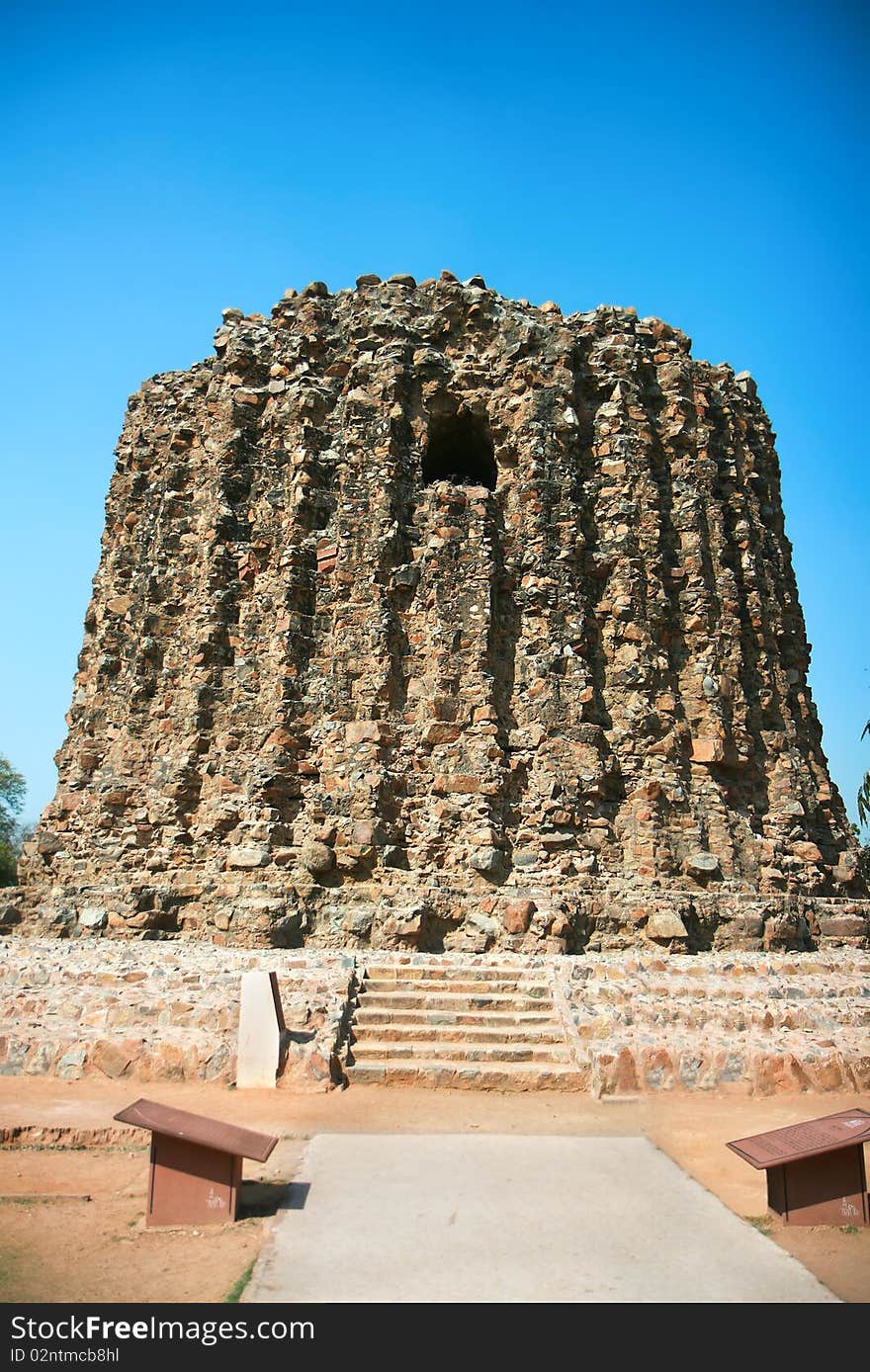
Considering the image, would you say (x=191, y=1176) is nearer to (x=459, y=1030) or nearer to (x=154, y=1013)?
(x=154, y=1013)

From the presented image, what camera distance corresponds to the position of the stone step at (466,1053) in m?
8.94

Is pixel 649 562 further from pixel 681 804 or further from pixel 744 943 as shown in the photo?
pixel 744 943

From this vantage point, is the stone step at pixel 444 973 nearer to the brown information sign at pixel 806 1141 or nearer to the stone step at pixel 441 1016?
the stone step at pixel 441 1016

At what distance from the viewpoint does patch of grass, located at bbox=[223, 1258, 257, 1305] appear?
13.2ft

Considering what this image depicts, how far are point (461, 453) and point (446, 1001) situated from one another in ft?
37.6

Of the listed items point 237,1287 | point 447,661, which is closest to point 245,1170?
point 237,1287

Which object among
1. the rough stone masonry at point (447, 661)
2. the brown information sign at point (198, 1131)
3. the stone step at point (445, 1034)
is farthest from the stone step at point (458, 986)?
the brown information sign at point (198, 1131)

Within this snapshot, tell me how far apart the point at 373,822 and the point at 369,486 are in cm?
606

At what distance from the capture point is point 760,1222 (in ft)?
17.5

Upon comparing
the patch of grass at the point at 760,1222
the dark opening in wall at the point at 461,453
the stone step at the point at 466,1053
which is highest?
the dark opening in wall at the point at 461,453

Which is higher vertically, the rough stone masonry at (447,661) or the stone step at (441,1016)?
the rough stone masonry at (447,661)

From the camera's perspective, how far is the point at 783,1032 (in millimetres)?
9188

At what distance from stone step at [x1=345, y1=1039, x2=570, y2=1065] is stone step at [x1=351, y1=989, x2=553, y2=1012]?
75 centimetres
